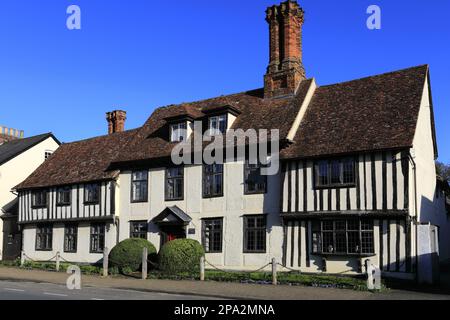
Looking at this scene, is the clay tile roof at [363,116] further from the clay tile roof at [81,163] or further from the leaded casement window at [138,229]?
the clay tile roof at [81,163]

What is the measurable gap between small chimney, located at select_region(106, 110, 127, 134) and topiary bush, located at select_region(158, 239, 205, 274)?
14936 mm

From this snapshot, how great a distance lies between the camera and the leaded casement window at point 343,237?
1972 centimetres

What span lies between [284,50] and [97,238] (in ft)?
46.2

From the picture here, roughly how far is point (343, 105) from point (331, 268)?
7.37 meters

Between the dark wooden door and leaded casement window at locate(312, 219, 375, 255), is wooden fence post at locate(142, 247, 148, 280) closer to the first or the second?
leaded casement window at locate(312, 219, 375, 255)

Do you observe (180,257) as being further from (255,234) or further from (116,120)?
(116,120)

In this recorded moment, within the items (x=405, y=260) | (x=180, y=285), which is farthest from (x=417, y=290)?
(x=180, y=285)

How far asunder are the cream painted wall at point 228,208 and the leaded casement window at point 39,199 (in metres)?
7.61

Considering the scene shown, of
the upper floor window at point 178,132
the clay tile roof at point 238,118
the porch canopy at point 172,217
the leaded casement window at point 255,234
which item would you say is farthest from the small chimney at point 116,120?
the leaded casement window at point 255,234

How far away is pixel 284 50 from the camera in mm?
25969

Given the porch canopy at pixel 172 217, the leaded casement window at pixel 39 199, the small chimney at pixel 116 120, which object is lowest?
the porch canopy at pixel 172 217

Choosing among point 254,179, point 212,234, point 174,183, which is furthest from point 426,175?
point 174,183
